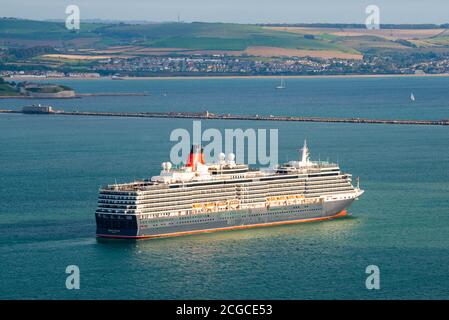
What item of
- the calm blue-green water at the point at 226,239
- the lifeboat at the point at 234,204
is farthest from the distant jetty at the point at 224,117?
the lifeboat at the point at 234,204

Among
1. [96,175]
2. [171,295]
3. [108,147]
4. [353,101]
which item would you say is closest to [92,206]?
[96,175]

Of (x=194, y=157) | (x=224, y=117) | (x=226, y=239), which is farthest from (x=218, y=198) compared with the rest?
(x=224, y=117)

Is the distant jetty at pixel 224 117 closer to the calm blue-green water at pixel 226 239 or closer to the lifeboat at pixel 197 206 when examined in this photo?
the calm blue-green water at pixel 226 239

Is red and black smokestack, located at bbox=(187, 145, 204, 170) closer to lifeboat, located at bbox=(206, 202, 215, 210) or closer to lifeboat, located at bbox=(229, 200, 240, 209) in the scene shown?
lifeboat, located at bbox=(206, 202, 215, 210)

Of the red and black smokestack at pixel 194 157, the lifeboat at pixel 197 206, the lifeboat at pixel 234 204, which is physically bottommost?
the lifeboat at pixel 234 204

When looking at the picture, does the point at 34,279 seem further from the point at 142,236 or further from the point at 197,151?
the point at 197,151
